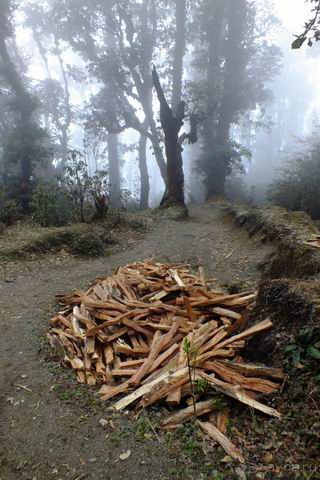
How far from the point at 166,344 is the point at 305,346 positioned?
63.0 inches

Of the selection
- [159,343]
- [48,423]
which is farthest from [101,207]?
[48,423]

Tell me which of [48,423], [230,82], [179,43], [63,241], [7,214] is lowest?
[48,423]

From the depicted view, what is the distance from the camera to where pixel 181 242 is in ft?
33.2

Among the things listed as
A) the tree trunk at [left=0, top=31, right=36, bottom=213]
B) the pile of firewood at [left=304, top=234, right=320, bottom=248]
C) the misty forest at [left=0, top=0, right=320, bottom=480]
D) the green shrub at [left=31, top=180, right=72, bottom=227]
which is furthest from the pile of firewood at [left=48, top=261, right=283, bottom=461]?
the tree trunk at [left=0, top=31, right=36, bottom=213]

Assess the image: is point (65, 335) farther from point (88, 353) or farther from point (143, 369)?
point (143, 369)

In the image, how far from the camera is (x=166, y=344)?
3.96 metres

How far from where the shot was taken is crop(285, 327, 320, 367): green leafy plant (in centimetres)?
286

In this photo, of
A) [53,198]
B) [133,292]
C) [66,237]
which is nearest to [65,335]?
[133,292]

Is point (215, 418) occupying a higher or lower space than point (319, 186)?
lower

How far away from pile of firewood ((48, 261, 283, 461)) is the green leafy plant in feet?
0.72

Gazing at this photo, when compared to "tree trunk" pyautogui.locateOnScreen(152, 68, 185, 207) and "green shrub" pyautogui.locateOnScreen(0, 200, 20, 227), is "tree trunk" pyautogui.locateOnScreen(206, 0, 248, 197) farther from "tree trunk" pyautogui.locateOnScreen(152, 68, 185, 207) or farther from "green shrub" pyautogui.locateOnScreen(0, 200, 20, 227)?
"green shrub" pyautogui.locateOnScreen(0, 200, 20, 227)

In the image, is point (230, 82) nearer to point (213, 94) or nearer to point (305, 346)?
point (213, 94)

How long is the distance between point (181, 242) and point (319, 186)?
674cm

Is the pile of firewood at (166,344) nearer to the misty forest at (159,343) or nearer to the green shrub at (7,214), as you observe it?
the misty forest at (159,343)
